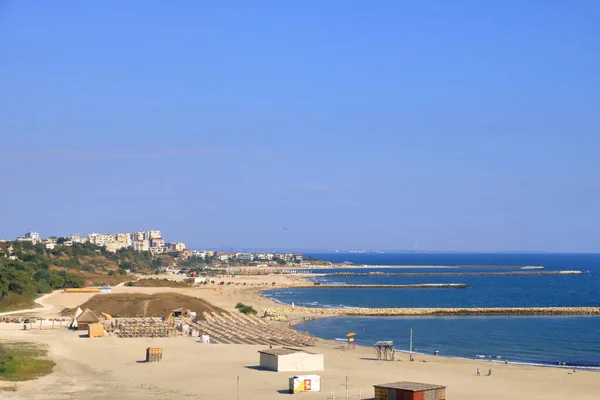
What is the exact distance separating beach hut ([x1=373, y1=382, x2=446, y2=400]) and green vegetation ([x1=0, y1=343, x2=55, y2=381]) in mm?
14763

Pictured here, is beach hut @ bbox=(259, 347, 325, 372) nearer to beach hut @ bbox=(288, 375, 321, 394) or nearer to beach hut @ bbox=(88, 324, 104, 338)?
beach hut @ bbox=(288, 375, 321, 394)

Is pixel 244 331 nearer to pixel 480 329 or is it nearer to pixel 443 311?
pixel 480 329

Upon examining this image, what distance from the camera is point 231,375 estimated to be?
3488 centimetres

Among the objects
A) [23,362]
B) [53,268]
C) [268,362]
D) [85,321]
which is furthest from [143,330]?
[53,268]

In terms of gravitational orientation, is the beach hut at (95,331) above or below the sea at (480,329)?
above

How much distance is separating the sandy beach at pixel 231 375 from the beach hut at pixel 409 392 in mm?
1323

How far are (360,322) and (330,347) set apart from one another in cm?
2033

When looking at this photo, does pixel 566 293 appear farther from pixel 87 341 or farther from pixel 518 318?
pixel 87 341

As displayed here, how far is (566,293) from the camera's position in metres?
112

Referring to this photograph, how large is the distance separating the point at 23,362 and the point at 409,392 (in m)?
19.4

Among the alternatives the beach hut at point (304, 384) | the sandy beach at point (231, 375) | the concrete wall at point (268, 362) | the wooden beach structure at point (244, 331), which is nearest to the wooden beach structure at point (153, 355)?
the sandy beach at point (231, 375)

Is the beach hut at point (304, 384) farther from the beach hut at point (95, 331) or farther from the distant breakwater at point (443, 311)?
the distant breakwater at point (443, 311)

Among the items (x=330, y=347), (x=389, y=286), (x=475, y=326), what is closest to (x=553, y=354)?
(x=330, y=347)

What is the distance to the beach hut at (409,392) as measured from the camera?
92.0ft
